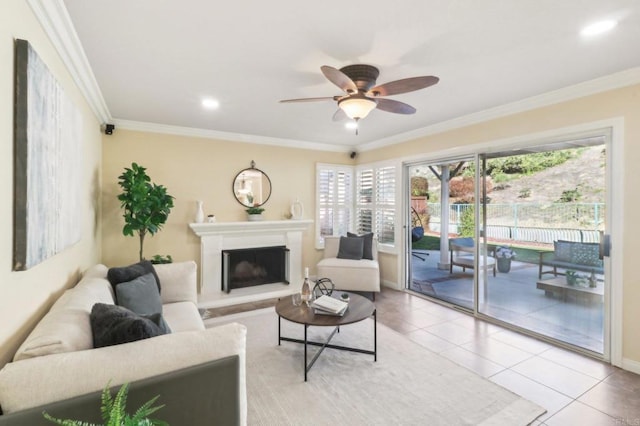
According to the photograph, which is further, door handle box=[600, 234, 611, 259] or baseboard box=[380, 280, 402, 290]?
baseboard box=[380, 280, 402, 290]

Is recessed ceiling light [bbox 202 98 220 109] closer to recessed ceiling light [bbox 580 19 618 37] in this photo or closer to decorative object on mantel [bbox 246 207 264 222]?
decorative object on mantel [bbox 246 207 264 222]

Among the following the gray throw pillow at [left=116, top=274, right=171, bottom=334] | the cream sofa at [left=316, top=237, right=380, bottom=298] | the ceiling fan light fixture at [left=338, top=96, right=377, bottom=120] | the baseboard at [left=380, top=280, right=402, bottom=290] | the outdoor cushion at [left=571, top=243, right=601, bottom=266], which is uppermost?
the ceiling fan light fixture at [left=338, top=96, right=377, bottom=120]

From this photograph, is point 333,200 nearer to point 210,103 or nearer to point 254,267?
point 254,267

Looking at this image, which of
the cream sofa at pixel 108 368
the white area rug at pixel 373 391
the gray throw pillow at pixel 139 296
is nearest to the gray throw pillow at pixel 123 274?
the gray throw pillow at pixel 139 296

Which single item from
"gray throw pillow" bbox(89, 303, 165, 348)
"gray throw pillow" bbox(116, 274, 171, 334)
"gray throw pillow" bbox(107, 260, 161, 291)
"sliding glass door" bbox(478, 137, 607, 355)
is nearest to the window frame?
"sliding glass door" bbox(478, 137, 607, 355)

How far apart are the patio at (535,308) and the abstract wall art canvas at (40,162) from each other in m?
4.16

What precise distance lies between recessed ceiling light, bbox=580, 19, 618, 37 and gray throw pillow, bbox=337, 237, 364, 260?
3.49 m

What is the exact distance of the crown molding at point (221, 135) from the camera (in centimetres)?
A: 412

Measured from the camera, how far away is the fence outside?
2.92 metres

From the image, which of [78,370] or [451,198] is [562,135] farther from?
[78,370]

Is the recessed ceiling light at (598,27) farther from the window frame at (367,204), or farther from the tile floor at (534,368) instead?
the window frame at (367,204)

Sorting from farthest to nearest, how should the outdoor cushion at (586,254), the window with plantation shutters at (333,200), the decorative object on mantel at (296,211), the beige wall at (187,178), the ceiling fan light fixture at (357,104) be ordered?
the window with plantation shutters at (333,200), the decorative object on mantel at (296,211), the beige wall at (187,178), the outdoor cushion at (586,254), the ceiling fan light fixture at (357,104)

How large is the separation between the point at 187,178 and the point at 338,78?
3182 millimetres

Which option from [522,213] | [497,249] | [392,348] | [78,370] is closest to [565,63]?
[522,213]
